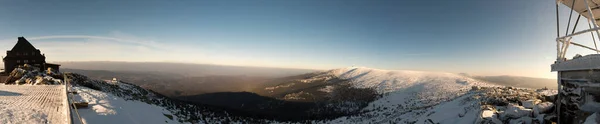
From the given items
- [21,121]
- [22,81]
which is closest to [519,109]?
[21,121]

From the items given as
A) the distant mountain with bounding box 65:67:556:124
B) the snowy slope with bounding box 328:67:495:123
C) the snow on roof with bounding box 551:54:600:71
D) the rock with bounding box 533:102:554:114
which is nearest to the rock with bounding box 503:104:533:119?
the rock with bounding box 533:102:554:114

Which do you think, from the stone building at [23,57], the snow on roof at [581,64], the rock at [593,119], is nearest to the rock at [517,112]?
the snow on roof at [581,64]

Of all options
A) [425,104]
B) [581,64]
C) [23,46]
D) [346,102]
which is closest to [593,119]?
[581,64]

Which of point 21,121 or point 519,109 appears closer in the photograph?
point 21,121

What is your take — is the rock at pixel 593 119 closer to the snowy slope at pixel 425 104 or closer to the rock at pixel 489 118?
the rock at pixel 489 118

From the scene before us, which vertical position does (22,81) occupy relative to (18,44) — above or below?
below

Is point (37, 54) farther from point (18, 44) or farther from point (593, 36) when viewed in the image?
point (593, 36)

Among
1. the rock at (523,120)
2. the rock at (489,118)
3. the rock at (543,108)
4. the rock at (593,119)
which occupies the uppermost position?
the rock at (593,119)
